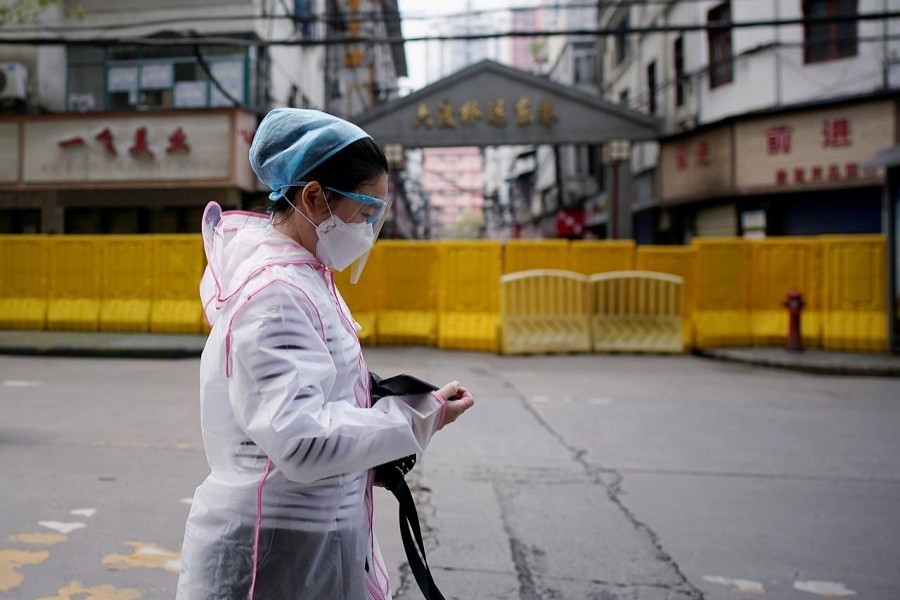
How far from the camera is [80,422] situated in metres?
6.43

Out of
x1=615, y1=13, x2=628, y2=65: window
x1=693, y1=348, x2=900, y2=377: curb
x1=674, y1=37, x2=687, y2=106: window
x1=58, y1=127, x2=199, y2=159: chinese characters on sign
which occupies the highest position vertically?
x1=615, y1=13, x2=628, y2=65: window

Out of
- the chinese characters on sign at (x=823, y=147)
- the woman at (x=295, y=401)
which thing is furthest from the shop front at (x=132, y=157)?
the woman at (x=295, y=401)

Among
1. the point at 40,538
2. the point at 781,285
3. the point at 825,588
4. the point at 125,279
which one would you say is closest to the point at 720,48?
the point at 781,285

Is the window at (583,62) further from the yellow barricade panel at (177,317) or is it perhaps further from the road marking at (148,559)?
the road marking at (148,559)

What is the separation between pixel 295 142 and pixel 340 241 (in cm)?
23

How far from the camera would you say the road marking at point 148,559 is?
3391 mm

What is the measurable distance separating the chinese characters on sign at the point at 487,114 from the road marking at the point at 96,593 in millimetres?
15967

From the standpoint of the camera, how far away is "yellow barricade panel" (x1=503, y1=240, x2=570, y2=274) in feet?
44.3

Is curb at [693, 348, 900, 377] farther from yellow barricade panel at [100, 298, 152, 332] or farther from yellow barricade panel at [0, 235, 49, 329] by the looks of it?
yellow barricade panel at [0, 235, 49, 329]

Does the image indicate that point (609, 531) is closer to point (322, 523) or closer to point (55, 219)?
point (322, 523)

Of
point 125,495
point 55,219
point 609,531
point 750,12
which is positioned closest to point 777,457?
point 609,531

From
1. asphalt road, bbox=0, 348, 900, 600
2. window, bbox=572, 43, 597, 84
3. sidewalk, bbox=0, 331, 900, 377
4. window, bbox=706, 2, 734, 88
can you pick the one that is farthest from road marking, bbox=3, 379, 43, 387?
window, bbox=572, 43, 597, 84

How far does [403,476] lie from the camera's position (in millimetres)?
1689

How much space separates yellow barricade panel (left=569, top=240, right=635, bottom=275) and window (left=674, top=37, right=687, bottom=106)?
881 centimetres
